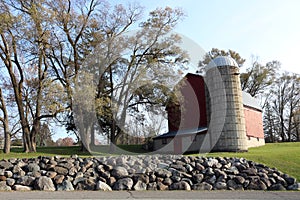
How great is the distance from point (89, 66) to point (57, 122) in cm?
548

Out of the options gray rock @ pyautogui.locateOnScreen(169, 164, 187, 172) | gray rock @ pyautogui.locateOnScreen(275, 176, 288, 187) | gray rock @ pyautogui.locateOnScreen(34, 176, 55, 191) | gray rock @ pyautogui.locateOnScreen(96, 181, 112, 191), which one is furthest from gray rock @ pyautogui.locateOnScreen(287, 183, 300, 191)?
gray rock @ pyautogui.locateOnScreen(34, 176, 55, 191)

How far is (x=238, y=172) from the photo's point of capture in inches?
507

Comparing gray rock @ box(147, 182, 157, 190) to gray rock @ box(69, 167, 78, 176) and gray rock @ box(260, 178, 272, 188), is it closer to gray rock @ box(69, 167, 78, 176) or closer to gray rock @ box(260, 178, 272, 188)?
gray rock @ box(69, 167, 78, 176)

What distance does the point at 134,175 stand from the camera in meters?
12.0

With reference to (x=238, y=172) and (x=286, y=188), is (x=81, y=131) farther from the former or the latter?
(x=286, y=188)

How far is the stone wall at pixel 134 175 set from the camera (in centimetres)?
1129

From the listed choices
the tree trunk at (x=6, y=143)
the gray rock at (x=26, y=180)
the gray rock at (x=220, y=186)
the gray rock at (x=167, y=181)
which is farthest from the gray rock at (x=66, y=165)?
the tree trunk at (x=6, y=143)

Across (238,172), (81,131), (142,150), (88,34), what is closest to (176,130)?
(142,150)

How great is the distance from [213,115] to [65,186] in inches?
612

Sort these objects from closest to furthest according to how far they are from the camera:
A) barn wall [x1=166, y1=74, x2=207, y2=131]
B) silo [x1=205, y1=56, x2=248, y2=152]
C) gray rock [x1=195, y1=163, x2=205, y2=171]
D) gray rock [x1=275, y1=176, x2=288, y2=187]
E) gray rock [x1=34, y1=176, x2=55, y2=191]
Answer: gray rock [x1=34, y1=176, x2=55, y2=191], gray rock [x1=275, y1=176, x2=288, y2=187], gray rock [x1=195, y1=163, x2=205, y2=171], silo [x1=205, y1=56, x2=248, y2=152], barn wall [x1=166, y1=74, x2=207, y2=131]

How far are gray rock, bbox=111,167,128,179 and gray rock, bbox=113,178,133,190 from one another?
1.10 ft

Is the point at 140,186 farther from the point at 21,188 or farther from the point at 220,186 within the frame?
A: the point at 21,188

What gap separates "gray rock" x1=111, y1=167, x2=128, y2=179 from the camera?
11.9m

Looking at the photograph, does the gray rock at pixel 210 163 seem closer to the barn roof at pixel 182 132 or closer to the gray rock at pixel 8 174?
the gray rock at pixel 8 174
